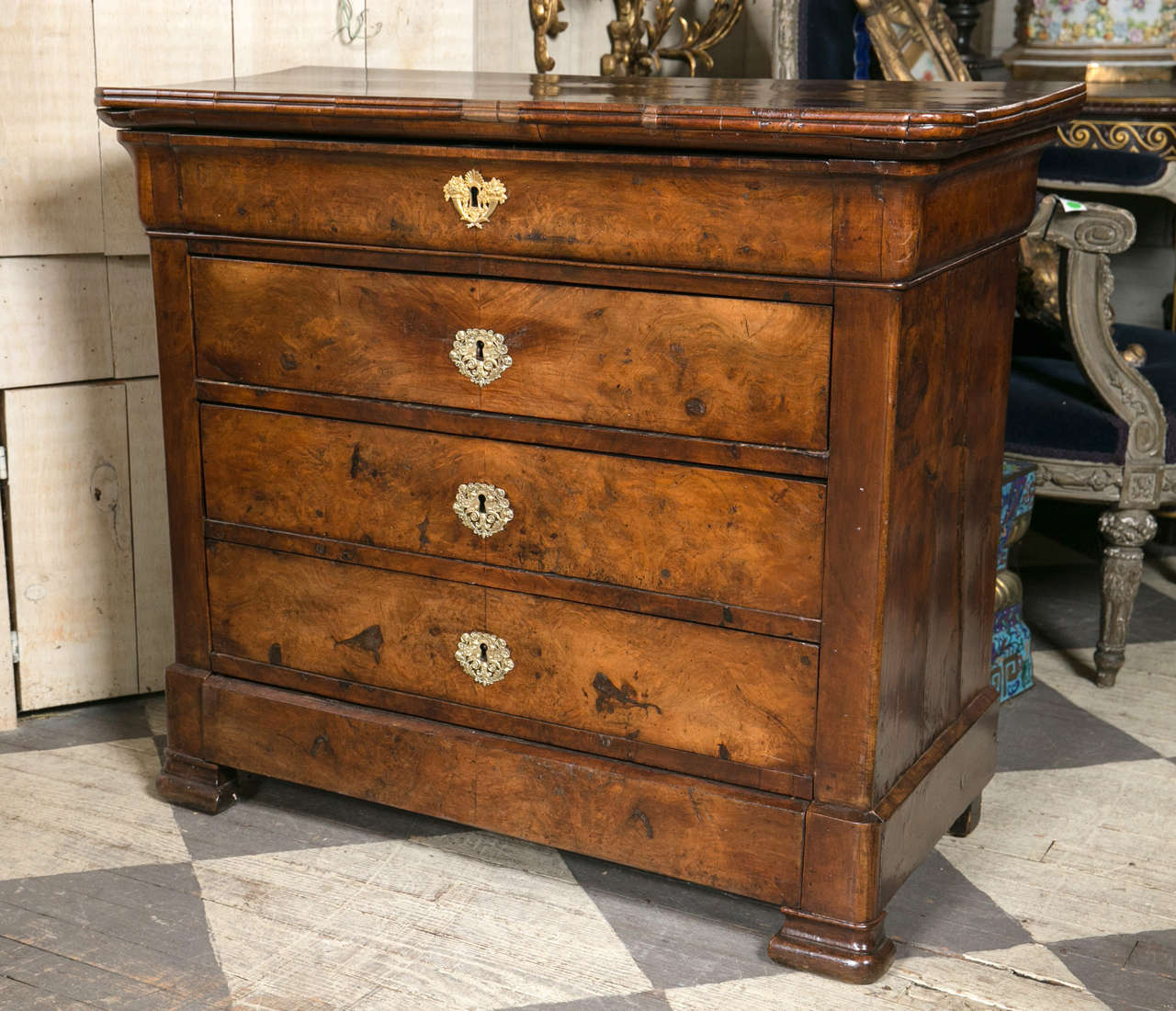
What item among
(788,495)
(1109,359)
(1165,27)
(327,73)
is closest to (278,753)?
(788,495)

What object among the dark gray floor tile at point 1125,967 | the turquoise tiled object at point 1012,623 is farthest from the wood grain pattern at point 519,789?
the turquoise tiled object at point 1012,623

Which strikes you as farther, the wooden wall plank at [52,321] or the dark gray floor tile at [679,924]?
the wooden wall plank at [52,321]

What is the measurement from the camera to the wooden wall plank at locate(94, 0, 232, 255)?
7.74ft

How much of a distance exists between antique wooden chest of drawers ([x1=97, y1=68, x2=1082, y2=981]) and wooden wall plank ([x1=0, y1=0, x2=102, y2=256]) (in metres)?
0.43

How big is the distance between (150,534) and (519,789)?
3.23ft

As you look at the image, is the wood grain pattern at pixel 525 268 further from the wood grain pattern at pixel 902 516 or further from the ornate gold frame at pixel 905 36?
the ornate gold frame at pixel 905 36

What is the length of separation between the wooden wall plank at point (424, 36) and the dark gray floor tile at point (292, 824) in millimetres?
1273

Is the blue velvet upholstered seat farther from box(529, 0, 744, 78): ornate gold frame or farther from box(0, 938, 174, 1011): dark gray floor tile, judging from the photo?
box(0, 938, 174, 1011): dark gray floor tile

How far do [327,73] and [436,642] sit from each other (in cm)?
93

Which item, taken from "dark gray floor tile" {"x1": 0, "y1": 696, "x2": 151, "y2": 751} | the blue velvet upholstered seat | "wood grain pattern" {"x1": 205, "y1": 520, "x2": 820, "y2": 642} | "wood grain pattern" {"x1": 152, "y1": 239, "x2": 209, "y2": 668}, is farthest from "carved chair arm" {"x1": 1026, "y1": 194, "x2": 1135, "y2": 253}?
"dark gray floor tile" {"x1": 0, "y1": 696, "x2": 151, "y2": 751}

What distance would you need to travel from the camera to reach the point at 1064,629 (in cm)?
296

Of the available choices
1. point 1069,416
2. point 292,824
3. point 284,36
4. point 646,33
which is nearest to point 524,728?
point 292,824

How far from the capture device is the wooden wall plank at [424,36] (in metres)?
2.60

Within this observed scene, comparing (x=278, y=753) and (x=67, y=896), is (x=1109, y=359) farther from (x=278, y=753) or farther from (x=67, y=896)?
(x=67, y=896)
